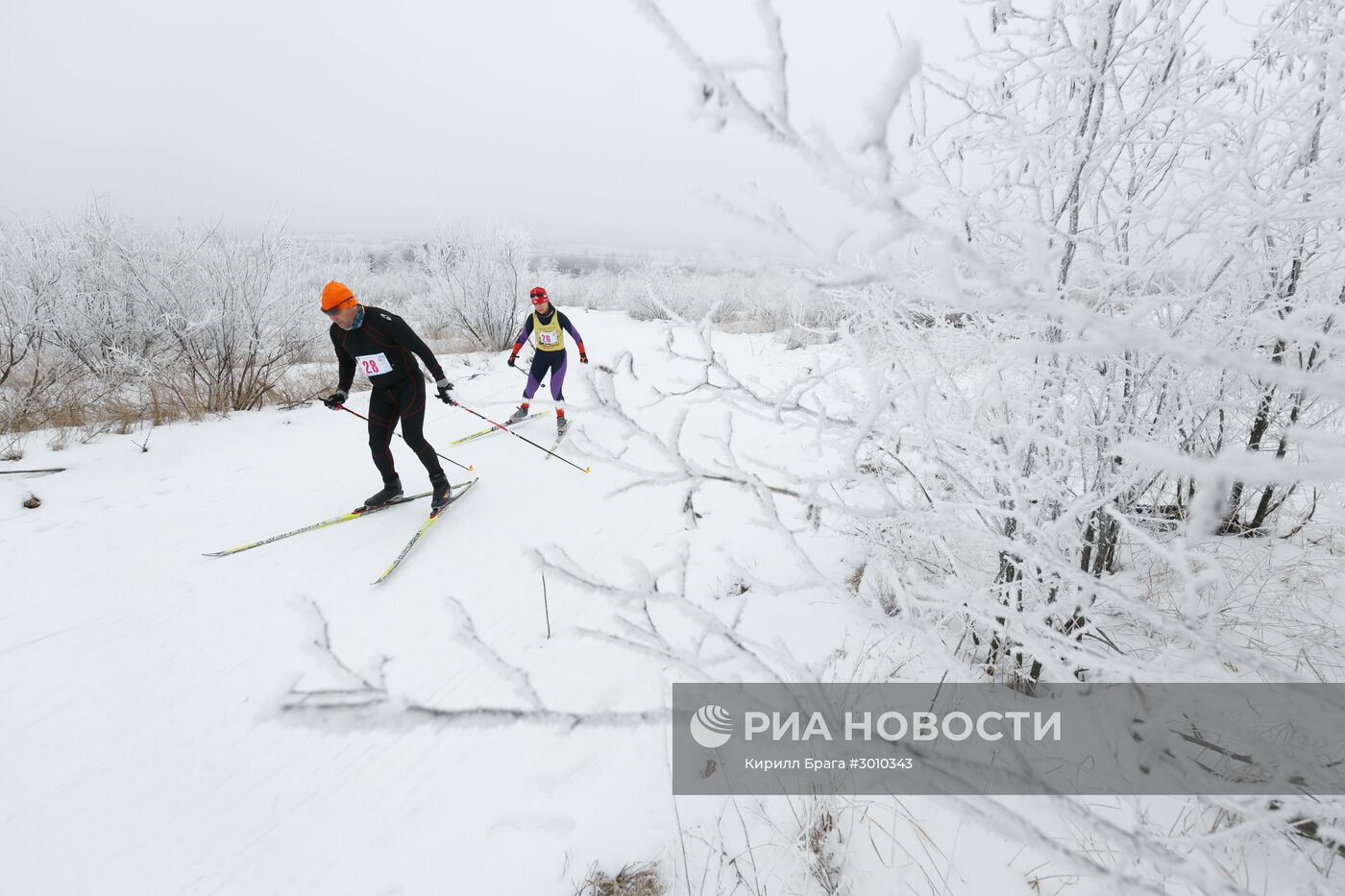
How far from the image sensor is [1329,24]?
1.50 metres

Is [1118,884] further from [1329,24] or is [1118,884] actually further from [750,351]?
[750,351]

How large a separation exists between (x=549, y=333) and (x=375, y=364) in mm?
2473

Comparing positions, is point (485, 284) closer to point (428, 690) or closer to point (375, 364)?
point (375, 364)

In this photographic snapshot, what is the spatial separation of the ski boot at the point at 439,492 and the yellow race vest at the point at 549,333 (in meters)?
2.51

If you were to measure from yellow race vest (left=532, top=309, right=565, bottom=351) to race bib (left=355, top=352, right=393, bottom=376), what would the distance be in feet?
7.70

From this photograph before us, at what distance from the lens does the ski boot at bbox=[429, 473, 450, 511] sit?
15.4 feet

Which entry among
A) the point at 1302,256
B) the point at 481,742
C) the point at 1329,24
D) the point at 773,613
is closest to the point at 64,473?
the point at 481,742

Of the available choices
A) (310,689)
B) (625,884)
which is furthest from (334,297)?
(625,884)

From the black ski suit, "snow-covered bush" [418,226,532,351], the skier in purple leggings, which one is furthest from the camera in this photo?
"snow-covered bush" [418,226,532,351]

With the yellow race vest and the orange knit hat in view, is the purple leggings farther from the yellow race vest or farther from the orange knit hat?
the orange knit hat

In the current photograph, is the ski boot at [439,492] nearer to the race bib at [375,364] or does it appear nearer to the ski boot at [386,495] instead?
the ski boot at [386,495]

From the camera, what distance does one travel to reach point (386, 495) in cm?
480

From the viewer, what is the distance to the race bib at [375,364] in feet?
14.5

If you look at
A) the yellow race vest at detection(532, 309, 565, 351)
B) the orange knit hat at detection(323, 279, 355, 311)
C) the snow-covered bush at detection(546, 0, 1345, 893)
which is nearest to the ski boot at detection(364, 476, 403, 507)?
the orange knit hat at detection(323, 279, 355, 311)
